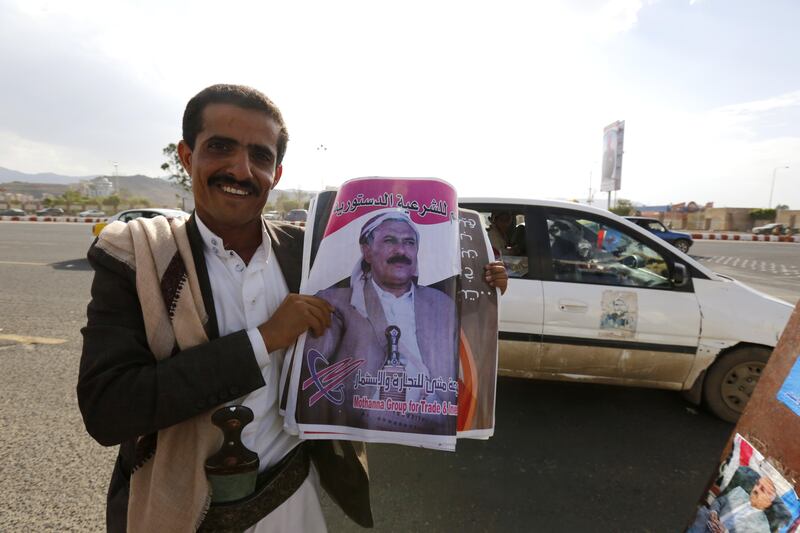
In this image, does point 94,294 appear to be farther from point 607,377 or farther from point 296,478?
point 607,377

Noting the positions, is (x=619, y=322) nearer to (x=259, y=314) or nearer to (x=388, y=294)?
(x=388, y=294)

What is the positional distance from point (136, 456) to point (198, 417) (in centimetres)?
20

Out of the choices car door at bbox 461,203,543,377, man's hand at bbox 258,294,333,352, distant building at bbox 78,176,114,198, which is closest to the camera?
man's hand at bbox 258,294,333,352

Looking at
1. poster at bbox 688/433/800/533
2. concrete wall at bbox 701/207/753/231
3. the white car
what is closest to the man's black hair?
poster at bbox 688/433/800/533

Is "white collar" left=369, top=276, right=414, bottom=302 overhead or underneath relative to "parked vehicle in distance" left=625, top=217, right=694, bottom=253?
overhead

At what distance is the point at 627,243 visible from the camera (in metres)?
3.50

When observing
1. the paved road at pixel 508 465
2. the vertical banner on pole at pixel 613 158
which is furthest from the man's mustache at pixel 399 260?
the vertical banner on pole at pixel 613 158

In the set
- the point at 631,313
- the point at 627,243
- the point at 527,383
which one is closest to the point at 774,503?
the point at 631,313

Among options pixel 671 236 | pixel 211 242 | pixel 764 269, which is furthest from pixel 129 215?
pixel 764 269

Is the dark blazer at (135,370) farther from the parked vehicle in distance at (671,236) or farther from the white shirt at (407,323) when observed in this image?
the parked vehicle in distance at (671,236)

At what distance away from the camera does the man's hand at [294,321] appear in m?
1.05

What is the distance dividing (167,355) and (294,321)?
0.31 metres

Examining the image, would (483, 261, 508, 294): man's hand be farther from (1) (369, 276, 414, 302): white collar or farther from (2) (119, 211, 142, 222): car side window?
(2) (119, 211, 142, 222): car side window

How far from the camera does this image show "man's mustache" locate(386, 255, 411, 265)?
4.13 ft
